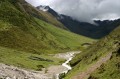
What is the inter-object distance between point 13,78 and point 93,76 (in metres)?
21.6

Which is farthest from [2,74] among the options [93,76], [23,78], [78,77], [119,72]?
[119,72]

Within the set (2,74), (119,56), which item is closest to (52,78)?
(2,74)

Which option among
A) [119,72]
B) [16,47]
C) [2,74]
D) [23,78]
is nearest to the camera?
[119,72]

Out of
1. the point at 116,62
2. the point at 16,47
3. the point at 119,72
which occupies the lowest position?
the point at 119,72

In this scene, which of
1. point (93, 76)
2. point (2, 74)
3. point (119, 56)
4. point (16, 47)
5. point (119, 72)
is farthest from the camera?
point (16, 47)

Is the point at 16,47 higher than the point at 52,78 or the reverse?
higher

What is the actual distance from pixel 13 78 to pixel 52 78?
975 inches

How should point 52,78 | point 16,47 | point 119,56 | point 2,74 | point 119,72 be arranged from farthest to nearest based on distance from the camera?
point 16,47
point 52,78
point 2,74
point 119,56
point 119,72

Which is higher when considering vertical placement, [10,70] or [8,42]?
[8,42]

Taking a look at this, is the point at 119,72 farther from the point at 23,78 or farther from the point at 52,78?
the point at 52,78

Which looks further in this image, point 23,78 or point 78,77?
point 23,78

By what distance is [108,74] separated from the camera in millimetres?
52938

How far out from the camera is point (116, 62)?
5622 cm

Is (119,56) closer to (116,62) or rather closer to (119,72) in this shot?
(116,62)
